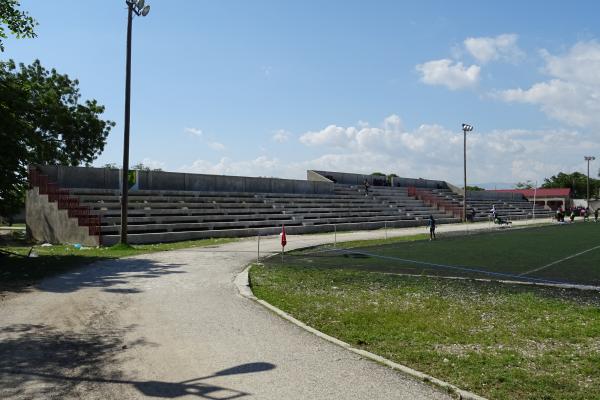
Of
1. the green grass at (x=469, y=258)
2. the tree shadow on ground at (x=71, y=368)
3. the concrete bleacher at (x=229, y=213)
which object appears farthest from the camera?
the concrete bleacher at (x=229, y=213)

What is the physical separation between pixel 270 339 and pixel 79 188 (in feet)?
76.0

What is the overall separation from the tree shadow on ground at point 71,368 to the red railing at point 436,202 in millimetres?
47206

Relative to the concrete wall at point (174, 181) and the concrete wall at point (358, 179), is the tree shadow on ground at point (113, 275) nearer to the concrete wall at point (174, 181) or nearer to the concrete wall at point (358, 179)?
the concrete wall at point (174, 181)

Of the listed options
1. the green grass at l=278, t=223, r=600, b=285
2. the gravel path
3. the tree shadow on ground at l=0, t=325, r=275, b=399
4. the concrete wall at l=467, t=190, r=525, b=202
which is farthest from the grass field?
the concrete wall at l=467, t=190, r=525, b=202

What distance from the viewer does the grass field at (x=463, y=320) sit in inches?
209

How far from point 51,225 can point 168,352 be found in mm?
20462

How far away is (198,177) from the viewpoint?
32438mm

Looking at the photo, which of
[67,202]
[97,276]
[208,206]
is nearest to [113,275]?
[97,276]

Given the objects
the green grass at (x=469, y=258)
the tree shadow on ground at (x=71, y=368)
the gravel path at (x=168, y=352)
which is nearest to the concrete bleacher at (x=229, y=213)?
the green grass at (x=469, y=258)

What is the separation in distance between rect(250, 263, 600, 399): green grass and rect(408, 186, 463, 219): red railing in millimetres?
40289

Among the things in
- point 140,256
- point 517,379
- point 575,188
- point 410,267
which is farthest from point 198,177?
point 575,188

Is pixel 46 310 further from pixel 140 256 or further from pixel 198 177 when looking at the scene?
pixel 198 177

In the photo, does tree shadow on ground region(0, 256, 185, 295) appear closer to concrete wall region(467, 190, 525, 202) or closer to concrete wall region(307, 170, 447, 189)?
concrete wall region(307, 170, 447, 189)

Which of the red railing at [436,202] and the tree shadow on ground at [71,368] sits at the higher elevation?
the red railing at [436,202]
